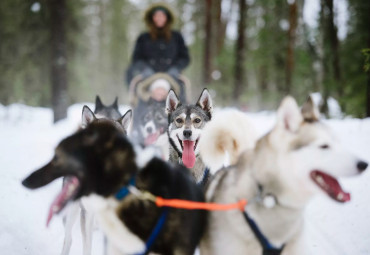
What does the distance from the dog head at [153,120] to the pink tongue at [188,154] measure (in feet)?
4.07

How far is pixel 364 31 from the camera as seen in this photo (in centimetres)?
983

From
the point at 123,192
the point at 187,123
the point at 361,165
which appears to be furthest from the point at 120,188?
the point at 187,123

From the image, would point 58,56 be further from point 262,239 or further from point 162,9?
point 262,239

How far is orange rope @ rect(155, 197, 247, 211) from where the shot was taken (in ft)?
6.18

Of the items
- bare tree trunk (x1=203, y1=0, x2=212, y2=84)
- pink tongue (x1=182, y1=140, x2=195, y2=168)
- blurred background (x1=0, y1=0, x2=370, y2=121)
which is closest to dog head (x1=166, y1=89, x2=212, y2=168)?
pink tongue (x1=182, y1=140, x2=195, y2=168)

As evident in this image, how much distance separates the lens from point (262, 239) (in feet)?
6.30

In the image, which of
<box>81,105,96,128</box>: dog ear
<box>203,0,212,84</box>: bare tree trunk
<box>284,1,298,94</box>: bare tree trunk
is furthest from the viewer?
<box>203,0,212,84</box>: bare tree trunk

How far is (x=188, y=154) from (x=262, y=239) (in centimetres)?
222

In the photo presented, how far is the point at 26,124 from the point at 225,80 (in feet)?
41.6

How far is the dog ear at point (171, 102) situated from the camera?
4.45m

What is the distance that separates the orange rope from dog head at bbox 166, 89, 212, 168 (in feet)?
6.40

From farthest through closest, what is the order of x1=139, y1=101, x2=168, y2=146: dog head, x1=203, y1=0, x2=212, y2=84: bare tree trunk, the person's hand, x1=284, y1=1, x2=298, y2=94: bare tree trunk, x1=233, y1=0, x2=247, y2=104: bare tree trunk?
1. x1=203, y1=0, x2=212, y2=84: bare tree trunk
2. x1=284, y1=1, x2=298, y2=94: bare tree trunk
3. x1=233, y1=0, x2=247, y2=104: bare tree trunk
4. the person's hand
5. x1=139, y1=101, x2=168, y2=146: dog head

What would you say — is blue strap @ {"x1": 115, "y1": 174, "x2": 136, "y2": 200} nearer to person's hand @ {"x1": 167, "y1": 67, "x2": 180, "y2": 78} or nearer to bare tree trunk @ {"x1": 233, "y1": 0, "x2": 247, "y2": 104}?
person's hand @ {"x1": 167, "y1": 67, "x2": 180, "y2": 78}

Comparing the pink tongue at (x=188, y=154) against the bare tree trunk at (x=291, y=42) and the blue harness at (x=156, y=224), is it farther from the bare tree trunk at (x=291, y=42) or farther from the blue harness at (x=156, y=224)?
the bare tree trunk at (x=291, y=42)
